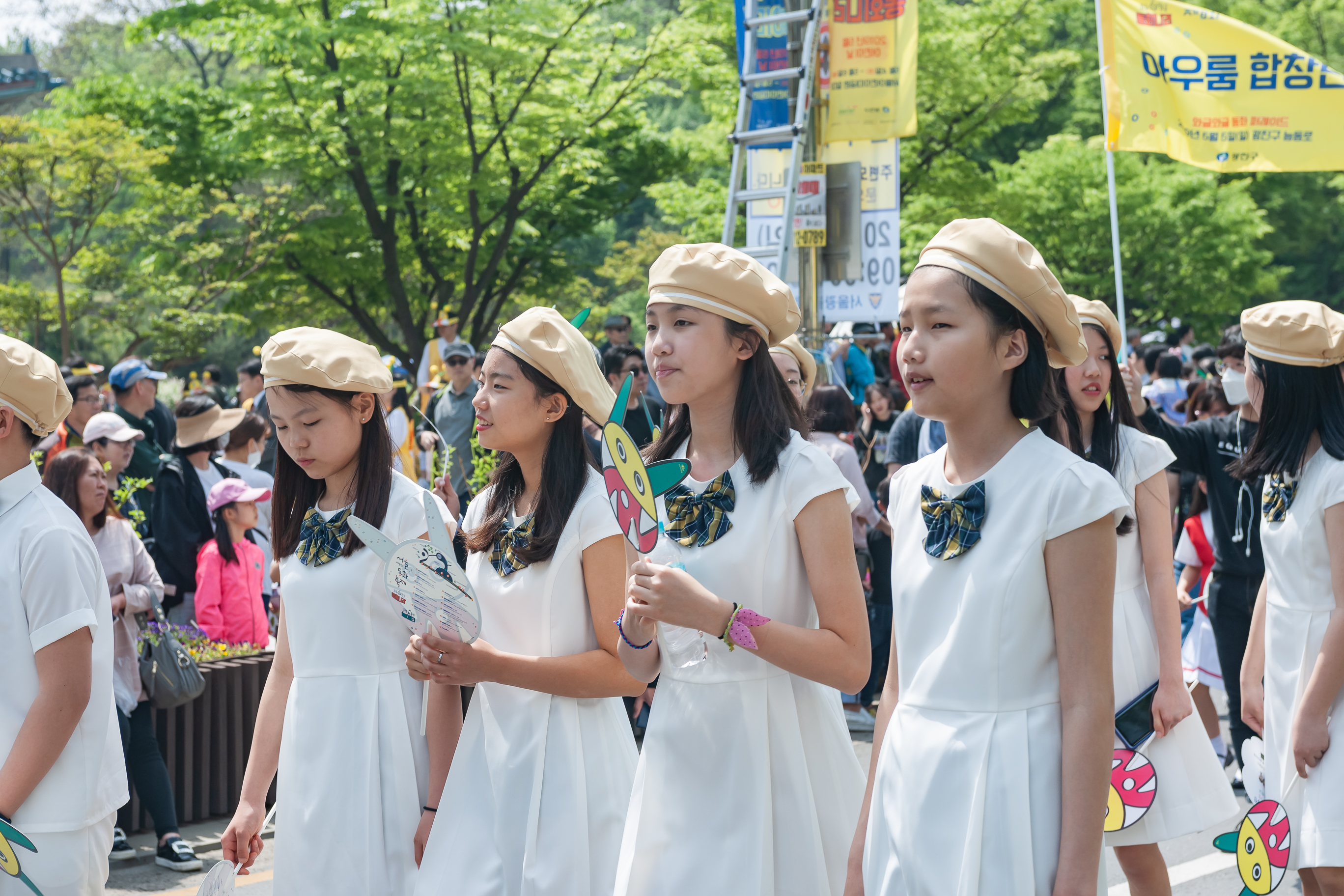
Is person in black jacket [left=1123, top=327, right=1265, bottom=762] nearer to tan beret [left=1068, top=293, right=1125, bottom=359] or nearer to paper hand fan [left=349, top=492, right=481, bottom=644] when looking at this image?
tan beret [left=1068, top=293, right=1125, bottom=359]

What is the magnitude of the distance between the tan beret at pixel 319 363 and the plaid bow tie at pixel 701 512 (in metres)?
0.75

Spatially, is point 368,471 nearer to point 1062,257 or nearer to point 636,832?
point 636,832

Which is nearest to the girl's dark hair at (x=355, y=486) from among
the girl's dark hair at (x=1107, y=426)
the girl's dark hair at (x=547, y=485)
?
the girl's dark hair at (x=547, y=485)

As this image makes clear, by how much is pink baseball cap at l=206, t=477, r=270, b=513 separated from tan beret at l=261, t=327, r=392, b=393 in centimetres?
321

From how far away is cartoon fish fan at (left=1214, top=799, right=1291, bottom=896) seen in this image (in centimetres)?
288

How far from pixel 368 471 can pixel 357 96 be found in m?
15.3

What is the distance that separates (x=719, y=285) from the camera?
253cm

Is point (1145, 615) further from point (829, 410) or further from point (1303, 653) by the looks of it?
point (829, 410)

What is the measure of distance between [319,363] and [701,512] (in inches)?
39.0

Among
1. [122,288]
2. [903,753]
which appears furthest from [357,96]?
[903,753]

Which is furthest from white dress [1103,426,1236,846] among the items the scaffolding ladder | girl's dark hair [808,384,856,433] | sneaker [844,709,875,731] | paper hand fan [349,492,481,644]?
the scaffolding ladder

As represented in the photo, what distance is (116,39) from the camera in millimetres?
44438

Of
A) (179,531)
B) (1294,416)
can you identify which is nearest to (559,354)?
(1294,416)

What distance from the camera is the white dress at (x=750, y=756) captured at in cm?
242
